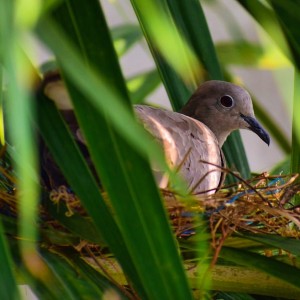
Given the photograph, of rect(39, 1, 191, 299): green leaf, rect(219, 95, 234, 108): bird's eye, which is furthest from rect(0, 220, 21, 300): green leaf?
rect(219, 95, 234, 108): bird's eye

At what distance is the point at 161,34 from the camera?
700 millimetres

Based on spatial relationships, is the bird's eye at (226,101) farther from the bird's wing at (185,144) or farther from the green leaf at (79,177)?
the green leaf at (79,177)

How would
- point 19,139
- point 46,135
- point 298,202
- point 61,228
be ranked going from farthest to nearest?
point 298,202
point 61,228
point 46,135
point 19,139

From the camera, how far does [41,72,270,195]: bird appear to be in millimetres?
1246

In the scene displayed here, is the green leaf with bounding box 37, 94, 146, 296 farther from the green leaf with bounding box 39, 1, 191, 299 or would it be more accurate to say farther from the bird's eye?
the bird's eye

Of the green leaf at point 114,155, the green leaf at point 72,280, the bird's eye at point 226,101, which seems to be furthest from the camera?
the bird's eye at point 226,101

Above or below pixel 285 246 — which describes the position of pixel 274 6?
above

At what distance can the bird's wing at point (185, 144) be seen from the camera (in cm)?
141

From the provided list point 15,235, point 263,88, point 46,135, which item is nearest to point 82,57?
point 46,135

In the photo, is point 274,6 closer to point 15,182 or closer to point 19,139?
point 19,139

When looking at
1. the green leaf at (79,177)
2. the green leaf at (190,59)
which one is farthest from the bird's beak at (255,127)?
the green leaf at (79,177)

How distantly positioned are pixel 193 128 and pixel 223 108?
1.34 ft

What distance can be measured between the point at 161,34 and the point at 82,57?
0.09 metres

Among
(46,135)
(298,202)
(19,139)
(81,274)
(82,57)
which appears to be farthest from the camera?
(298,202)
